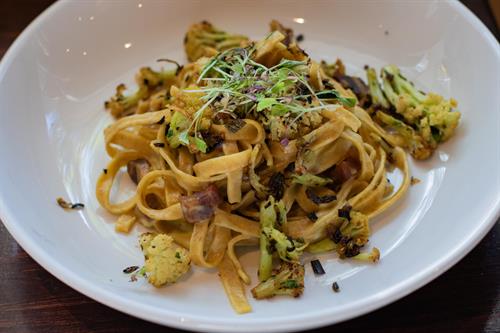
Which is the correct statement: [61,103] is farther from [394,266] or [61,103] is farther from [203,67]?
[394,266]

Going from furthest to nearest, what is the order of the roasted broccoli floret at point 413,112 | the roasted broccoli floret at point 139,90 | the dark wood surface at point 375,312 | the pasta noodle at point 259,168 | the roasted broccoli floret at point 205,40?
1. the roasted broccoli floret at point 205,40
2. the roasted broccoli floret at point 139,90
3. the roasted broccoli floret at point 413,112
4. the pasta noodle at point 259,168
5. the dark wood surface at point 375,312

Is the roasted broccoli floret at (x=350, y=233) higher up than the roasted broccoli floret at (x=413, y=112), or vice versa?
the roasted broccoli floret at (x=413, y=112)

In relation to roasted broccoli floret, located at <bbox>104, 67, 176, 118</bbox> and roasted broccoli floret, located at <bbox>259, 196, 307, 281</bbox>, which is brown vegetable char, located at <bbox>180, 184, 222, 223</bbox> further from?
roasted broccoli floret, located at <bbox>104, 67, 176, 118</bbox>

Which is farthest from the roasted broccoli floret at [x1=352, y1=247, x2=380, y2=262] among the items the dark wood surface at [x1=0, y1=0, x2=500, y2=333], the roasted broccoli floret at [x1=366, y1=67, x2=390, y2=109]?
the roasted broccoli floret at [x1=366, y1=67, x2=390, y2=109]

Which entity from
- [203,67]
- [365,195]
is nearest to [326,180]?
[365,195]

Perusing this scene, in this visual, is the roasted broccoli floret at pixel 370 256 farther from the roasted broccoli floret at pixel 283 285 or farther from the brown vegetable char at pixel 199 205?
the brown vegetable char at pixel 199 205

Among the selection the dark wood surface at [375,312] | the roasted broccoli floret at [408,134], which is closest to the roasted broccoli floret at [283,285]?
the dark wood surface at [375,312]
